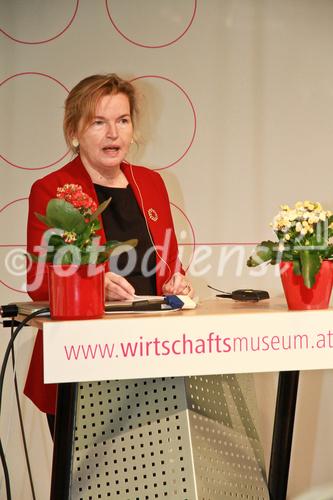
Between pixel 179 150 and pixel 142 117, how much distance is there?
22cm

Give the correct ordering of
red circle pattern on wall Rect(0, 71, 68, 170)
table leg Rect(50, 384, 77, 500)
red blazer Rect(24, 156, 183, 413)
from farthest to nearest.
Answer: red circle pattern on wall Rect(0, 71, 68, 170)
red blazer Rect(24, 156, 183, 413)
table leg Rect(50, 384, 77, 500)

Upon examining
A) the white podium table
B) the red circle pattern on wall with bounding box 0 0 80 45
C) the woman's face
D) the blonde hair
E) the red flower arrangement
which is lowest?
the white podium table

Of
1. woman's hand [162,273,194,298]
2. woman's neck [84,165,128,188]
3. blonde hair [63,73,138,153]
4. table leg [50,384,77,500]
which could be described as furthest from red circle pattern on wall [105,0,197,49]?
table leg [50,384,77,500]

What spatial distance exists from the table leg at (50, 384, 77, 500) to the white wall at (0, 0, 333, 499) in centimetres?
172

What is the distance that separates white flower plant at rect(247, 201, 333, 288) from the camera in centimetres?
201

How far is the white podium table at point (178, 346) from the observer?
1725 mm

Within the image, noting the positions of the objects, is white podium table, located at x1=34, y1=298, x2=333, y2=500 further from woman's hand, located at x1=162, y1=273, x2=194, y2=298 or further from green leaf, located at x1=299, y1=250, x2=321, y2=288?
woman's hand, located at x1=162, y1=273, x2=194, y2=298

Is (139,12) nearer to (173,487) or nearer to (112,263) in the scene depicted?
(112,263)

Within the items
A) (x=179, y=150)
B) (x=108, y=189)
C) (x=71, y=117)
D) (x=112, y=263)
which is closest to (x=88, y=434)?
(x=112, y=263)

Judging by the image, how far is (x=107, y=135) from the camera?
2623 mm

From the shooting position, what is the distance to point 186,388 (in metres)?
1.92

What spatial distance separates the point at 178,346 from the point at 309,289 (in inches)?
16.3

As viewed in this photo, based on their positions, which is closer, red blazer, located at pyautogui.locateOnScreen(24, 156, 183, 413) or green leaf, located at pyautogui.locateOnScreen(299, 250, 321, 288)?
green leaf, located at pyautogui.locateOnScreen(299, 250, 321, 288)

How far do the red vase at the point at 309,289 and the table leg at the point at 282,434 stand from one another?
29.0 inches
